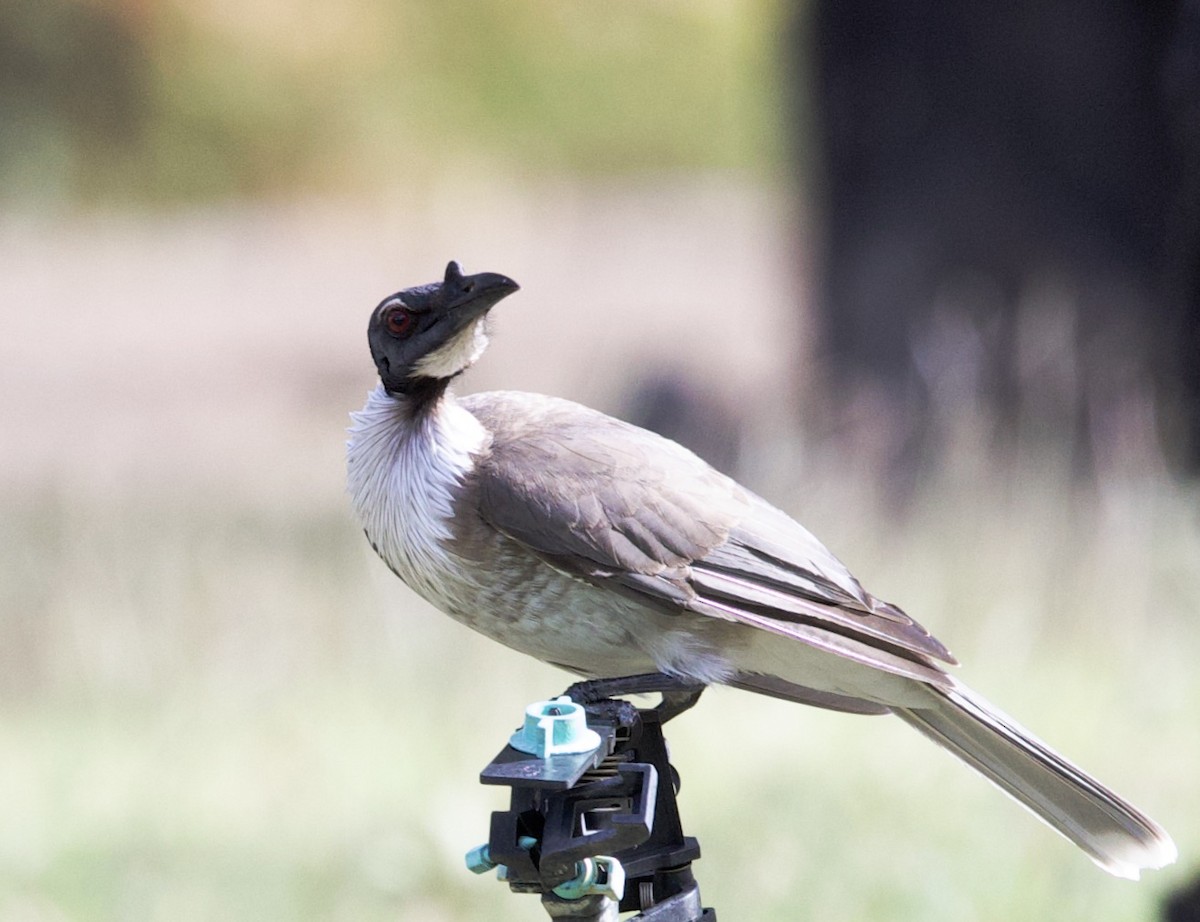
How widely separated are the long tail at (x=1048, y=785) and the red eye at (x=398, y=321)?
132 cm

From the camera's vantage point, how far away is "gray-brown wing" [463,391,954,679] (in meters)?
3.21

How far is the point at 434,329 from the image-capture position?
3174 mm

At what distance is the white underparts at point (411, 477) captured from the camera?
3260mm

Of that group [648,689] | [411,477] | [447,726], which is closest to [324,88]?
[447,726]

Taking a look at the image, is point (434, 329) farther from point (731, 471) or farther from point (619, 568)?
point (731, 471)

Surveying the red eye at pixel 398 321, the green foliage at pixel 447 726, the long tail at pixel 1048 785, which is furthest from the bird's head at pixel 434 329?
the green foliage at pixel 447 726

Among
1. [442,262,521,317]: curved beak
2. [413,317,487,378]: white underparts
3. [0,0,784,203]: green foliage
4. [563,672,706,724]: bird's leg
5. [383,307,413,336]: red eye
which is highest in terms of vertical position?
[0,0,784,203]: green foliage

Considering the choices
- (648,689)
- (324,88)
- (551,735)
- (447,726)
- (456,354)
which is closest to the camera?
(551,735)

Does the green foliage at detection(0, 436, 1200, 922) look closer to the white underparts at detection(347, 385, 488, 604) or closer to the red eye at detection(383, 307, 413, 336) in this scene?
the white underparts at detection(347, 385, 488, 604)

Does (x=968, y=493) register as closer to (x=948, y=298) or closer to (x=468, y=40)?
(x=948, y=298)

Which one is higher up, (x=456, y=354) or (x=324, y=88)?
(x=324, y=88)

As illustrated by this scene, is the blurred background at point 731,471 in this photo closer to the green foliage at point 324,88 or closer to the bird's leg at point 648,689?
the green foliage at point 324,88

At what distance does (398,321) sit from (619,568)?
660 millimetres

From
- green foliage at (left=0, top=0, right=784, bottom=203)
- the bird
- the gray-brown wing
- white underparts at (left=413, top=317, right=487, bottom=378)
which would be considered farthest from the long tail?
green foliage at (left=0, top=0, right=784, bottom=203)
